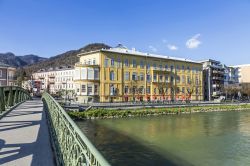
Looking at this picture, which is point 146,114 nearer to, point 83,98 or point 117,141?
point 83,98

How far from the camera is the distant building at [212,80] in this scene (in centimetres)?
9231

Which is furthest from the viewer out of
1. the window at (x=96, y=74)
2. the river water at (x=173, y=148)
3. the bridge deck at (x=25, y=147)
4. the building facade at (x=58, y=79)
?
the building facade at (x=58, y=79)

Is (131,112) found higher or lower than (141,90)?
lower

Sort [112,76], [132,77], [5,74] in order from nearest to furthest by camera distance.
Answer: [112,76] < [5,74] < [132,77]

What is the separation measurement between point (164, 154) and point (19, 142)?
1218 cm

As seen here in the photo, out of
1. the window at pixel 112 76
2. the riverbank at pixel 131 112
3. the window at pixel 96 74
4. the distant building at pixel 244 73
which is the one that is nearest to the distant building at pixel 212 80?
the distant building at pixel 244 73

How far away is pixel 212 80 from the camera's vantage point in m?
95.2

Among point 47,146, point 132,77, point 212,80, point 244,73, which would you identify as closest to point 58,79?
point 132,77

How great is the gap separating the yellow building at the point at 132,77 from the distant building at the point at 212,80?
1179 centimetres

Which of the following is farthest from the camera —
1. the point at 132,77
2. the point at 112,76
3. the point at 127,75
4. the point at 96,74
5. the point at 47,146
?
the point at 132,77

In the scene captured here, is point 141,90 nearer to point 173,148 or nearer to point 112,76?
point 112,76

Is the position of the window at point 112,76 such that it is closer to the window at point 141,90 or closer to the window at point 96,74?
the window at point 96,74

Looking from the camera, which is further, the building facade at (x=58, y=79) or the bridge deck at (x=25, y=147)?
the building facade at (x=58, y=79)

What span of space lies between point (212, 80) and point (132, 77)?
1590 inches
